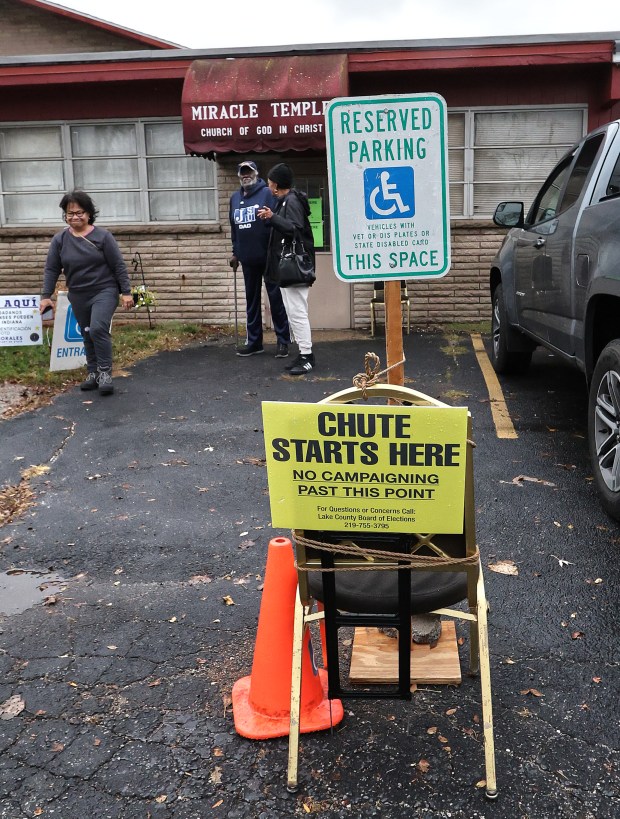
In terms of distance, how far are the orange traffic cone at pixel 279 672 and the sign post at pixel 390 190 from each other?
844mm

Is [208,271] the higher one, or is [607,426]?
[208,271]

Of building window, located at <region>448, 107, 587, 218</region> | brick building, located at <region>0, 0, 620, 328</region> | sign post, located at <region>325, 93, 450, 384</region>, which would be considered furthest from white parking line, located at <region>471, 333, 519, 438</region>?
sign post, located at <region>325, 93, 450, 384</region>

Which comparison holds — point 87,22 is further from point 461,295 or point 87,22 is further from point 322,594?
point 322,594

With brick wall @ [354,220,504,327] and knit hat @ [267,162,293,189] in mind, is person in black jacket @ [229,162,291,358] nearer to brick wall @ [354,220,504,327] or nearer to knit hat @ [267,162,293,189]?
knit hat @ [267,162,293,189]

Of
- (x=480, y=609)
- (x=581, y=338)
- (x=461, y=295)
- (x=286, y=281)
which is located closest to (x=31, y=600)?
(x=480, y=609)

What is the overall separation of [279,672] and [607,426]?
7.78 ft

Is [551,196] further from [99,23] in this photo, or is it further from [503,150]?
[99,23]

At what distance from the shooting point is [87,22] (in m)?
15.2

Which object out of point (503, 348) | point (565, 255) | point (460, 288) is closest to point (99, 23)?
point (460, 288)

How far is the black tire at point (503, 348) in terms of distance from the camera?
6.97 m

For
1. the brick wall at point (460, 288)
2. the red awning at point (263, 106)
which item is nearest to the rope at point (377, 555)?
the red awning at point (263, 106)

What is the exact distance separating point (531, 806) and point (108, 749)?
52.5 inches

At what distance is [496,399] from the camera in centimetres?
671

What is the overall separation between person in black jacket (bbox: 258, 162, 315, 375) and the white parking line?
6.15 feet
